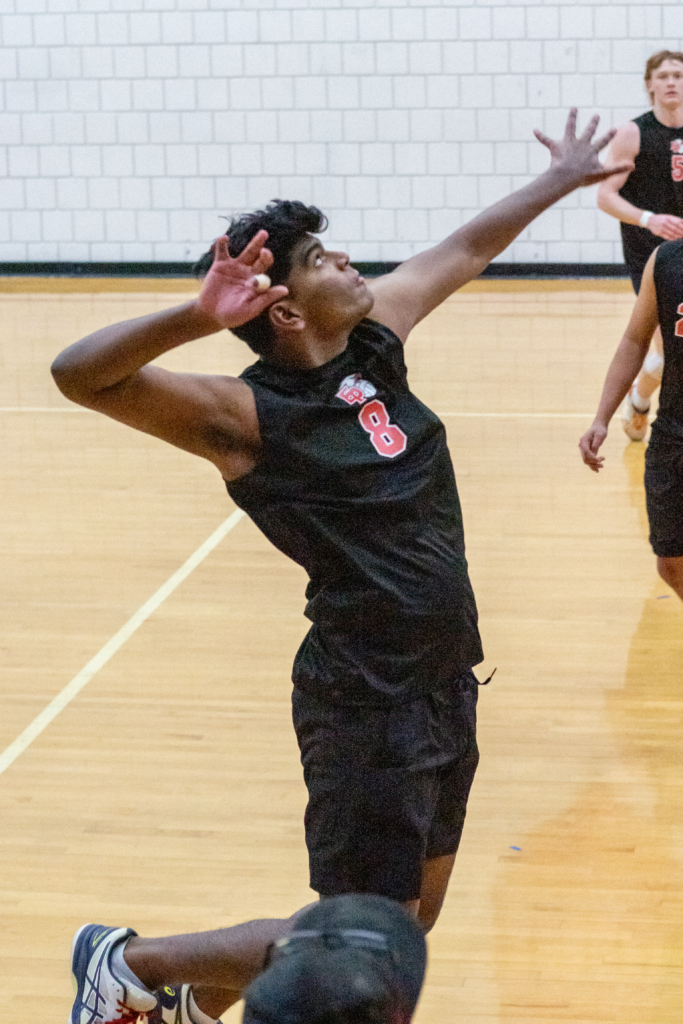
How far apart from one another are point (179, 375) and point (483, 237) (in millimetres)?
773

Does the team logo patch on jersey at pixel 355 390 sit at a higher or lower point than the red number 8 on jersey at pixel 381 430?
higher

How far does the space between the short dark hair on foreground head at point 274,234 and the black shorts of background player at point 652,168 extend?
4.90m

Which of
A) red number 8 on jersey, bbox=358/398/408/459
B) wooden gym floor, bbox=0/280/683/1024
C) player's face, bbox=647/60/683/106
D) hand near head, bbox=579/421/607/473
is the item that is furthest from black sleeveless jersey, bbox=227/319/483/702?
player's face, bbox=647/60/683/106

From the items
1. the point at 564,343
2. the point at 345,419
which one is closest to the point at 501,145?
the point at 564,343

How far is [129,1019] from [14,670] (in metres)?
2.39

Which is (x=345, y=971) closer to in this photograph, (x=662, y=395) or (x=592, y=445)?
(x=592, y=445)

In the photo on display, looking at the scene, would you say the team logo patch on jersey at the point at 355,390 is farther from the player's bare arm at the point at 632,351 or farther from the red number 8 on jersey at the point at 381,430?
the player's bare arm at the point at 632,351

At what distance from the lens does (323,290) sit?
2.27 meters

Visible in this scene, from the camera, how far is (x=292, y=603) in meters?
5.39

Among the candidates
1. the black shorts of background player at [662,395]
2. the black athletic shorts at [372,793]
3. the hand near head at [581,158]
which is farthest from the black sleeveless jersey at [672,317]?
the black athletic shorts at [372,793]

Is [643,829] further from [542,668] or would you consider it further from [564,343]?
[564,343]

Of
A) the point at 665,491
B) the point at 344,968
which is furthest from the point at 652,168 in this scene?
the point at 344,968

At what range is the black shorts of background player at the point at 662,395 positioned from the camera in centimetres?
387

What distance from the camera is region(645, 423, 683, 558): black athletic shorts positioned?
4.02 metres
